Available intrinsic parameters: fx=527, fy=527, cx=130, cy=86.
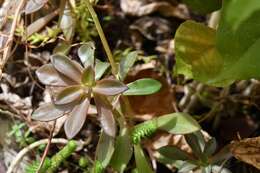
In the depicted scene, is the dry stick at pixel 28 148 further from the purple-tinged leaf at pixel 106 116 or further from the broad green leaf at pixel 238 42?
the broad green leaf at pixel 238 42

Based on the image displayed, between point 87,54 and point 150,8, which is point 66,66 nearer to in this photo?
point 87,54

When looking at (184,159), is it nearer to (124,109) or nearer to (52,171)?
(124,109)

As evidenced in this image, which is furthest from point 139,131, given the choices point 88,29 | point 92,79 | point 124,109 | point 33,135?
point 88,29

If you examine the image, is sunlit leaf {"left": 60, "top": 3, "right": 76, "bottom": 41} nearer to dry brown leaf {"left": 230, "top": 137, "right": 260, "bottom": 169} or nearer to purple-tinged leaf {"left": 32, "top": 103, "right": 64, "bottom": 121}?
purple-tinged leaf {"left": 32, "top": 103, "right": 64, "bottom": 121}

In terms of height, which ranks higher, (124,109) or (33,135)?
(124,109)

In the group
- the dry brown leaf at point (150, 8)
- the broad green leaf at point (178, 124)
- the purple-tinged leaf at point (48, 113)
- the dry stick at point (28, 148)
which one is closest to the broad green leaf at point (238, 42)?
the broad green leaf at point (178, 124)

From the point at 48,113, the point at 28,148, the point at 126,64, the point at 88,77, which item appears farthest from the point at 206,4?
the point at 28,148
